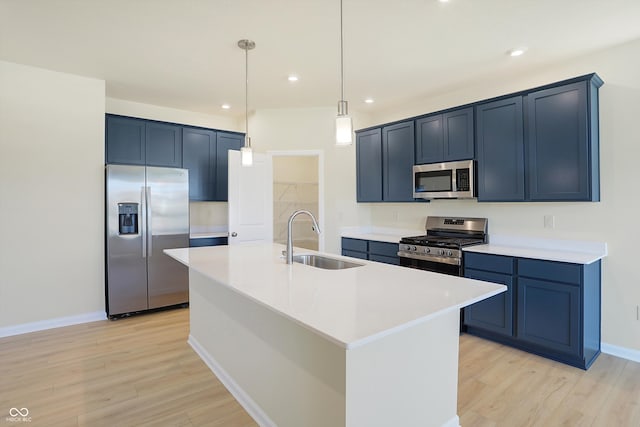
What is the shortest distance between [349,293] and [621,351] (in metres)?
2.83

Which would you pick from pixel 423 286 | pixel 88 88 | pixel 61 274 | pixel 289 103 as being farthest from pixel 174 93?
pixel 423 286

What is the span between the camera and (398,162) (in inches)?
169

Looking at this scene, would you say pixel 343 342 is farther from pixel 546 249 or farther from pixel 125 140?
pixel 125 140

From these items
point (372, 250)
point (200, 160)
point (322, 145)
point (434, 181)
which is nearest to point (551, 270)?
point (434, 181)

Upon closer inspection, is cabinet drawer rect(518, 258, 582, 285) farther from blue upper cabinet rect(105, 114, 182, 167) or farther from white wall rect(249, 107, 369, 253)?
blue upper cabinet rect(105, 114, 182, 167)

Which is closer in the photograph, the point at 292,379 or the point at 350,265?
the point at 292,379

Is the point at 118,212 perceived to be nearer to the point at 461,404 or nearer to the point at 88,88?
the point at 88,88

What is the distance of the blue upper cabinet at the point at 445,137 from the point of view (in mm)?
3561

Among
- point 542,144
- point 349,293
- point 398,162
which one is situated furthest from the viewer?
point 398,162

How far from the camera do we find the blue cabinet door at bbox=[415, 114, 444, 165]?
3810mm

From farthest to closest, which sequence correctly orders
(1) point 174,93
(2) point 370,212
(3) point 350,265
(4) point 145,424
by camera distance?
1. (2) point 370,212
2. (1) point 174,93
3. (3) point 350,265
4. (4) point 145,424

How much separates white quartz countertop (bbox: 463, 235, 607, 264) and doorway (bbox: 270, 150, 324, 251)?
140 inches

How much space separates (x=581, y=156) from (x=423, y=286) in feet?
6.85

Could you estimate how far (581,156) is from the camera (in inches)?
108
